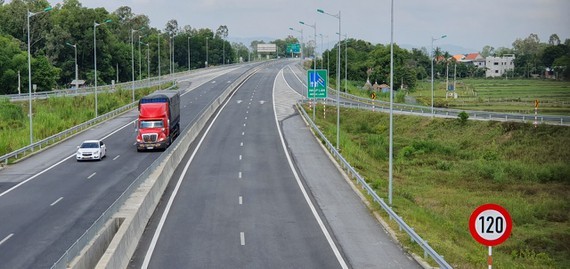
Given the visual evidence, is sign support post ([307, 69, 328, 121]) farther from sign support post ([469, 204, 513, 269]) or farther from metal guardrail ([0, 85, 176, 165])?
sign support post ([469, 204, 513, 269])

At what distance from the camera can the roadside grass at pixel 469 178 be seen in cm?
2837

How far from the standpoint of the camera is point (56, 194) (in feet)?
114

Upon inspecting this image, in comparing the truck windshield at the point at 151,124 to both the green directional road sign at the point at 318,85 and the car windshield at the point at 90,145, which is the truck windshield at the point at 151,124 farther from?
the green directional road sign at the point at 318,85

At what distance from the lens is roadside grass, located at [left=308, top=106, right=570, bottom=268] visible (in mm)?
28373

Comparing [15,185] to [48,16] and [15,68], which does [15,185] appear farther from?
[48,16]

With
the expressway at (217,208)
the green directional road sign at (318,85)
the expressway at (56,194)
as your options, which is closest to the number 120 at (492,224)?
the expressway at (217,208)

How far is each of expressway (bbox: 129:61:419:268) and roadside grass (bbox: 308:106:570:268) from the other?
2.00 meters

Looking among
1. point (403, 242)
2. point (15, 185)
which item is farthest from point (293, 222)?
point (15, 185)

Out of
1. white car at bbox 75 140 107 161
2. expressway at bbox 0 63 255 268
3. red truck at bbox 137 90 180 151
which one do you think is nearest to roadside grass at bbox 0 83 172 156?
expressway at bbox 0 63 255 268

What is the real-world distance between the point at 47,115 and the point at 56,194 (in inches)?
1415

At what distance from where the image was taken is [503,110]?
259ft

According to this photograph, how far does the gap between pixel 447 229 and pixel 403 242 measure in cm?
681

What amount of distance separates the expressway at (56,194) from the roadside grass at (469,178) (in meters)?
13.1

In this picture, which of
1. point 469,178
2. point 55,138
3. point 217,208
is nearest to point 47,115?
point 55,138
